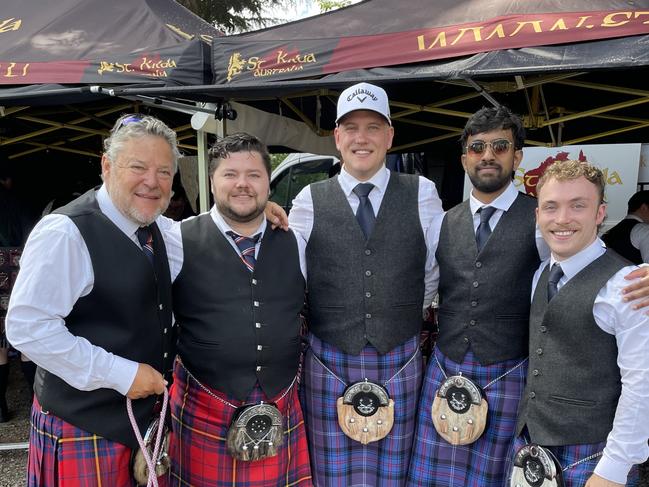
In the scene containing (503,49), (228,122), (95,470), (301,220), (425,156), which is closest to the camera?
(95,470)

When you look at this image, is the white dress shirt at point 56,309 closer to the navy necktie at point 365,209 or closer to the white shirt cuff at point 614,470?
the navy necktie at point 365,209

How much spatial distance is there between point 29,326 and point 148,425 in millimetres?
455

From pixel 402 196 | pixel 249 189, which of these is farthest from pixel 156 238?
pixel 402 196

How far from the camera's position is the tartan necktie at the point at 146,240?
1.49 meters

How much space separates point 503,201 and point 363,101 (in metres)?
0.61

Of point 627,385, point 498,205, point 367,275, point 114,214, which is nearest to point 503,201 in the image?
point 498,205

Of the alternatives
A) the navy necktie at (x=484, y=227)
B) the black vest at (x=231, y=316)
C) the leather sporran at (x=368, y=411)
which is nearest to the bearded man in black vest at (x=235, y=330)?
the black vest at (x=231, y=316)

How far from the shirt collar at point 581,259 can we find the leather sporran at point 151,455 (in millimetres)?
1276

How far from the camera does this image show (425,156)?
577cm

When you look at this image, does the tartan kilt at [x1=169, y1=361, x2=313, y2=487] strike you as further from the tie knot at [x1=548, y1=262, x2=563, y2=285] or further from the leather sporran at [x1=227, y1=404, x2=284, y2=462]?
the tie knot at [x1=548, y1=262, x2=563, y2=285]

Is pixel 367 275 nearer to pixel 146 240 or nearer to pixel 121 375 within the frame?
pixel 146 240

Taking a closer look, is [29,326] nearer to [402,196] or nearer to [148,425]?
[148,425]

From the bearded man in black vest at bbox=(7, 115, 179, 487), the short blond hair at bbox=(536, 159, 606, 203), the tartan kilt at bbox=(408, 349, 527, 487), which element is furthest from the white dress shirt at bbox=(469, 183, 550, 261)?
the bearded man in black vest at bbox=(7, 115, 179, 487)

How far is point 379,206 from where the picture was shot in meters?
1.85
